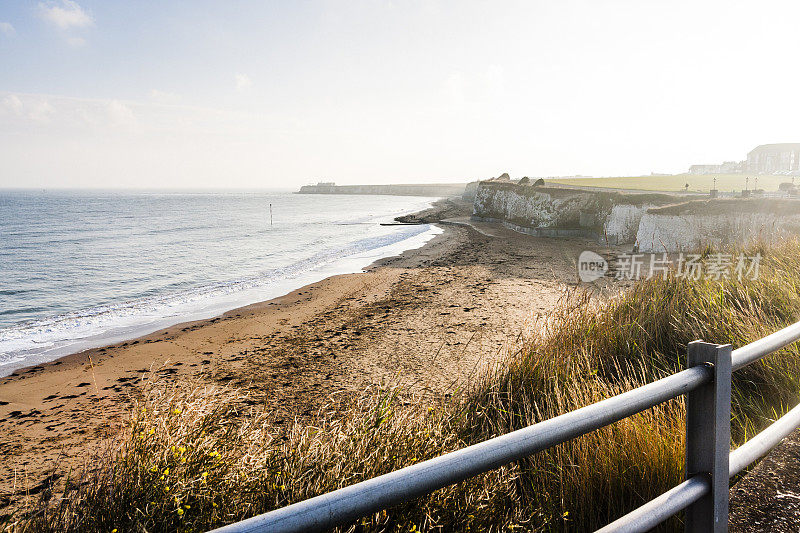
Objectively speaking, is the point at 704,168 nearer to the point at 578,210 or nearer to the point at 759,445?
the point at 578,210

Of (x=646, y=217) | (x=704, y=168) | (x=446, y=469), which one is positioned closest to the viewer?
(x=446, y=469)

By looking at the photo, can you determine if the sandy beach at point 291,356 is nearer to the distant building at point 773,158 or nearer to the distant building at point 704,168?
the distant building at point 773,158

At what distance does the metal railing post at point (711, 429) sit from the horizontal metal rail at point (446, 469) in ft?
0.16

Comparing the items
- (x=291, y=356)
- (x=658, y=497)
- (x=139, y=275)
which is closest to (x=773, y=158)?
(x=139, y=275)

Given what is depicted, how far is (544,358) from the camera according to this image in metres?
4.76

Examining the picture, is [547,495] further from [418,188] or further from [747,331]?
Result: [418,188]

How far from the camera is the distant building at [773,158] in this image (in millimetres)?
87625

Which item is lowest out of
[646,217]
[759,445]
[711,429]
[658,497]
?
[646,217]

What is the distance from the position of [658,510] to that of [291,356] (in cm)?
1006

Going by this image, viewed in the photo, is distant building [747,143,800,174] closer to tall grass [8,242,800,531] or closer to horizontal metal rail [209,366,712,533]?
tall grass [8,242,800,531]

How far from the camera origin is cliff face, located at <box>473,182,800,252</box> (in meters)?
19.3

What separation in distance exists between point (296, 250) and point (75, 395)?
24334 mm

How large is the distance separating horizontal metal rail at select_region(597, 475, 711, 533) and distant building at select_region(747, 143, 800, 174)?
105735 millimetres

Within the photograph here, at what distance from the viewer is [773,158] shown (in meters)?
90.7
